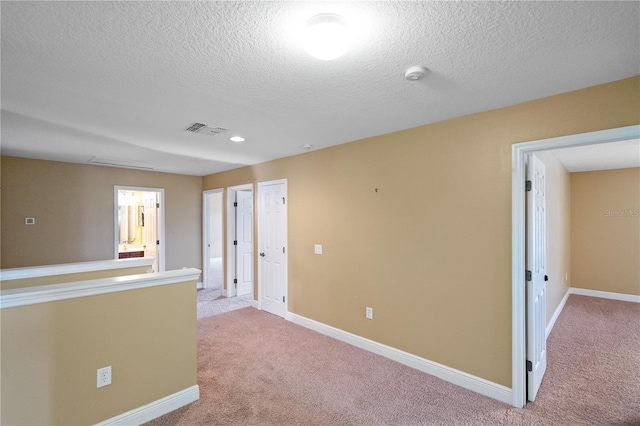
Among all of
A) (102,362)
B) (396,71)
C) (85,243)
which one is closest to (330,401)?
(102,362)

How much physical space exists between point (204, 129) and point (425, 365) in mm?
3303

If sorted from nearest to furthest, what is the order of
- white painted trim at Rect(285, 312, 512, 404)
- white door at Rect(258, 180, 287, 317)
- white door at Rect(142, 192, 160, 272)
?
white painted trim at Rect(285, 312, 512, 404) → white door at Rect(258, 180, 287, 317) → white door at Rect(142, 192, 160, 272)

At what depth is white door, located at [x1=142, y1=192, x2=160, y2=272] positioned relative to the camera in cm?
603

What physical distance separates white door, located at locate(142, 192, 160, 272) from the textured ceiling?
314 cm

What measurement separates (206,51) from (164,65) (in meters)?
0.35

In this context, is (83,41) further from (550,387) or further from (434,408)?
(550,387)

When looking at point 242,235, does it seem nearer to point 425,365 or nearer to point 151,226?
point 151,226

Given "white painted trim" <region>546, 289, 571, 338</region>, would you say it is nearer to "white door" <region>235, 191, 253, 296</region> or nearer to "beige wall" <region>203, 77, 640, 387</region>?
"beige wall" <region>203, 77, 640, 387</region>

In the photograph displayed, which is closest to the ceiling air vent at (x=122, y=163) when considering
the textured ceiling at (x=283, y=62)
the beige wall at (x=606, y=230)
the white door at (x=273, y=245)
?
the textured ceiling at (x=283, y=62)

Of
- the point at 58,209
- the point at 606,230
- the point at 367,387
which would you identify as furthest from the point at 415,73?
the point at 606,230

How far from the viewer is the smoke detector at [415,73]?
6.04 ft

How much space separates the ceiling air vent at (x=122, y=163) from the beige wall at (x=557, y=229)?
580 cm

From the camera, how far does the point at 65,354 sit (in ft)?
6.36

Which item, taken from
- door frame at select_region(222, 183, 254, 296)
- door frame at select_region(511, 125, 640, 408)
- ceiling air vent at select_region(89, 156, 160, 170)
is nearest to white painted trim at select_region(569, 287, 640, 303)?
door frame at select_region(511, 125, 640, 408)
